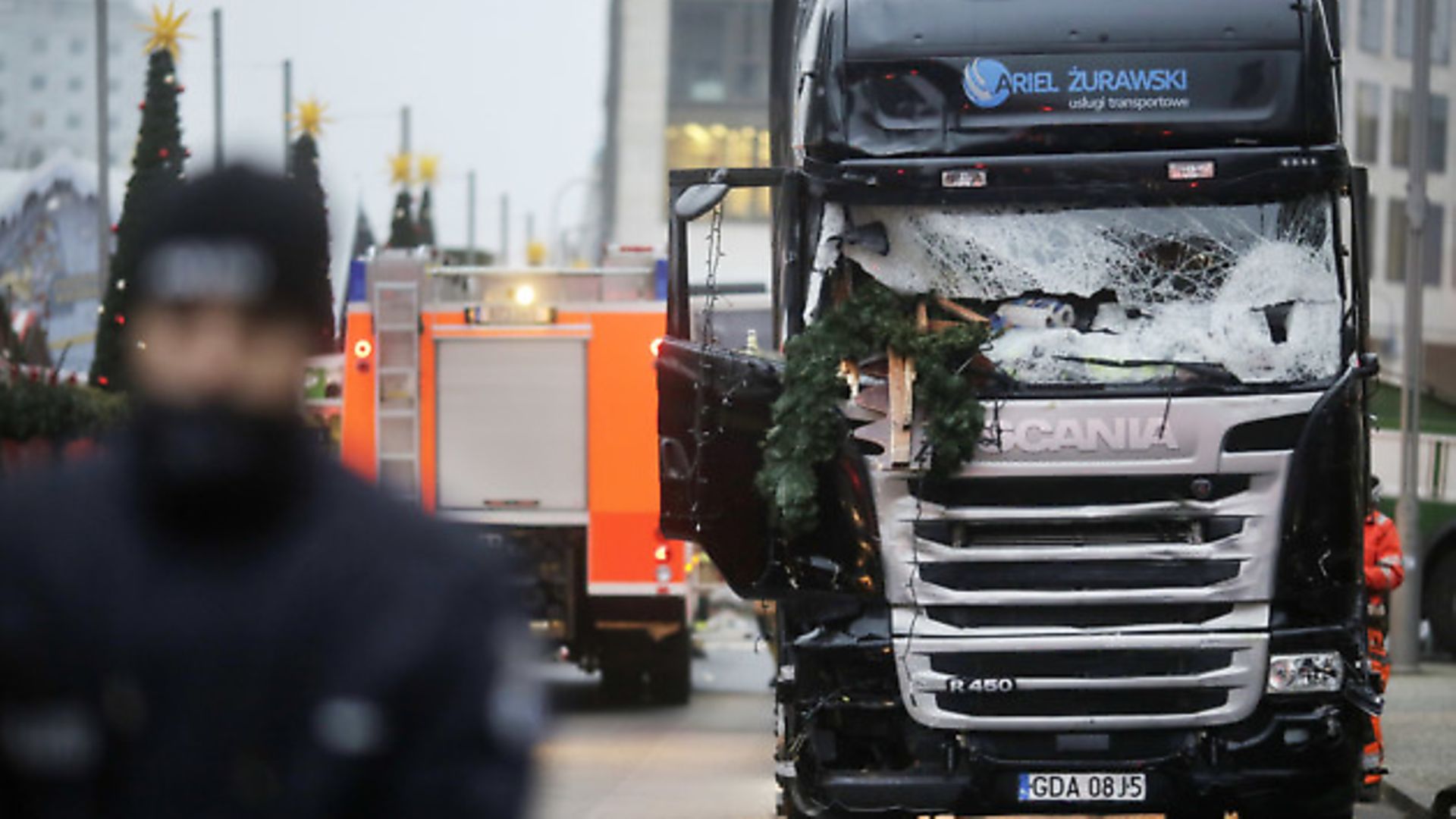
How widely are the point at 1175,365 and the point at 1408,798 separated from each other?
4.07m

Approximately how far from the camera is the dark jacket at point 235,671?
278cm

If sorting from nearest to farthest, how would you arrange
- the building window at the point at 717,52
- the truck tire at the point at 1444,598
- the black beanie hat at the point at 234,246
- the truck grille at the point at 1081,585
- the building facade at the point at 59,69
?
the black beanie hat at the point at 234,246 → the truck grille at the point at 1081,585 → the truck tire at the point at 1444,598 → the building window at the point at 717,52 → the building facade at the point at 59,69

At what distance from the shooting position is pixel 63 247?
61969 mm

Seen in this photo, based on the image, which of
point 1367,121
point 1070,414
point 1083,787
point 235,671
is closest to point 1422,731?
point 1083,787

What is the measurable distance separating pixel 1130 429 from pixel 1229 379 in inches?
17.6

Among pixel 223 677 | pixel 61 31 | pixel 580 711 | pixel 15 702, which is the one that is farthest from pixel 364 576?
pixel 61 31

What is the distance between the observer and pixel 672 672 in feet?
66.0

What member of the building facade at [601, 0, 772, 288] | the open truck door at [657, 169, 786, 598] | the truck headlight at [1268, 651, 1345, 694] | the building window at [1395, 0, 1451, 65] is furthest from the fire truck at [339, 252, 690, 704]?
the building facade at [601, 0, 772, 288]

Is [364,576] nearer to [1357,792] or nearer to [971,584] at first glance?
[971,584]

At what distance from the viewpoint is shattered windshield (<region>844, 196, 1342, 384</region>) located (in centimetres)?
1016

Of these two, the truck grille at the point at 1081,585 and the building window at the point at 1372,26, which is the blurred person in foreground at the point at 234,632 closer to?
the truck grille at the point at 1081,585

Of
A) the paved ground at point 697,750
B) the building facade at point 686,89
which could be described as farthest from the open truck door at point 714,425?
the building facade at point 686,89

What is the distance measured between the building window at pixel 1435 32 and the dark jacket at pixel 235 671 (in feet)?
135

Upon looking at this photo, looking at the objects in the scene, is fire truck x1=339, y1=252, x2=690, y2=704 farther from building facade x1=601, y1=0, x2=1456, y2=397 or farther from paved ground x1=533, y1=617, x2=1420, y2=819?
building facade x1=601, y1=0, x2=1456, y2=397
